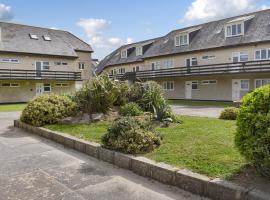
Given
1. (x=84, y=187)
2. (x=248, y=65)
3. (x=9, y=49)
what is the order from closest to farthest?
(x=84, y=187) → (x=248, y=65) → (x=9, y=49)

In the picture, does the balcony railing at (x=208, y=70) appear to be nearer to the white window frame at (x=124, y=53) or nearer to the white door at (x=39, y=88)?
the white window frame at (x=124, y=53)

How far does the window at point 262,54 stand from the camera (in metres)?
24.1

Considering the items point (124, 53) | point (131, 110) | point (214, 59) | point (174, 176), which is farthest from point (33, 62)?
point (174, 176)

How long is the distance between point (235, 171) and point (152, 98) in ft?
22.7

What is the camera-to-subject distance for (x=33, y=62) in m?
31.8

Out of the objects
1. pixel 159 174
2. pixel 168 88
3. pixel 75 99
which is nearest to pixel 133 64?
pixel 168 88

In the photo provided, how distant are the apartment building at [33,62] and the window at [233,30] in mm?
17287

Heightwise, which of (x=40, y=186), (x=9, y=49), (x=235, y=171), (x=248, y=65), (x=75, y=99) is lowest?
(x=40, y=186)

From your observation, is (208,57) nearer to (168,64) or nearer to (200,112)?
(168,64)

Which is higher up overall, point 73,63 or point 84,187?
point 73,63

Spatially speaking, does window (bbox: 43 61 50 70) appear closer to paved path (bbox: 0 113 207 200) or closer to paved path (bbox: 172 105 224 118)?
paved path (bbox: 172 105 224 118)

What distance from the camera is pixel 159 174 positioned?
5.00 m

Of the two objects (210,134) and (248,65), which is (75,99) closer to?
(210,134)

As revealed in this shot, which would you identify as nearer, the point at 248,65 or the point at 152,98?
the point at 152,98
